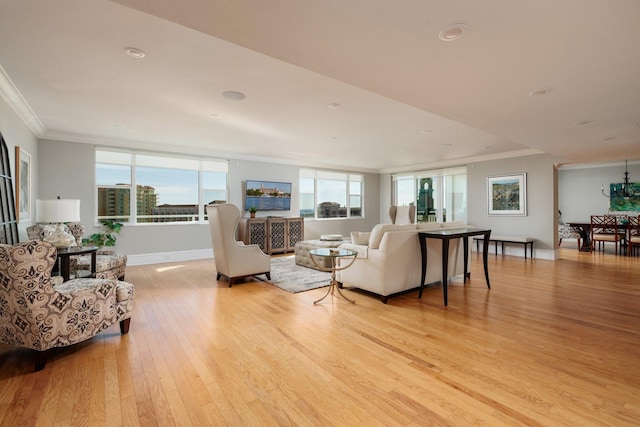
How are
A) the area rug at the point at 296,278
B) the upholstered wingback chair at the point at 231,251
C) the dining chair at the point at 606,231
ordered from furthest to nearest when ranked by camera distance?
the dining chair at the point at 606,231
the area rug at the point at 296,278
the upholstered wingback chair at the point at 231,251

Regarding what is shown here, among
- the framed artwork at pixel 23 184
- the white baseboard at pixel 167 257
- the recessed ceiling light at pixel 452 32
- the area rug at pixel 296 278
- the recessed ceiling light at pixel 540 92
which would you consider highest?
the recessed ceiling light at pixel 540 92

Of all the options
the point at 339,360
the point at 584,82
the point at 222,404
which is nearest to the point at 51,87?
the point at 222,404

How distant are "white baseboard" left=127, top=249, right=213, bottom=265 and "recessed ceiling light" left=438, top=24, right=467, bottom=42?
6.38 metres

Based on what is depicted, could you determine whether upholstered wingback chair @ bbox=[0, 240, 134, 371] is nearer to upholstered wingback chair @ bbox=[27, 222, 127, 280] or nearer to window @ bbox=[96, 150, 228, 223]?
upholstered wingback chair @ bbox=[27, 222, 127, 280]

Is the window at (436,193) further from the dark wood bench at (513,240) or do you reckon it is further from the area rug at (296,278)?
the area rug at (296,278)

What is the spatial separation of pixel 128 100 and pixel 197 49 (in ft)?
6.00

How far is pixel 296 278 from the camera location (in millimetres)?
4906

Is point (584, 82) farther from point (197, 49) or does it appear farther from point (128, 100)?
point (128, 100)

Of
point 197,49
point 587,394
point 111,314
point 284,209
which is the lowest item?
point 587,394

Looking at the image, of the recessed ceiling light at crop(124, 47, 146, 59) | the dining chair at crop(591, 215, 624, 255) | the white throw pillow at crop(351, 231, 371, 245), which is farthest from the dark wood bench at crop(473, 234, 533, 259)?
the recessed ceiling light at crop(124, 47, 146, 59)

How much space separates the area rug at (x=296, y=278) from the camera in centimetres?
443

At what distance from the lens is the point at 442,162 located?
8.69 meters

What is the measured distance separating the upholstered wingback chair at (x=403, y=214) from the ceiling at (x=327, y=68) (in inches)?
118

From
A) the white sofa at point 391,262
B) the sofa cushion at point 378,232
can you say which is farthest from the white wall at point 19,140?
the sofa cushion at point 378,232
